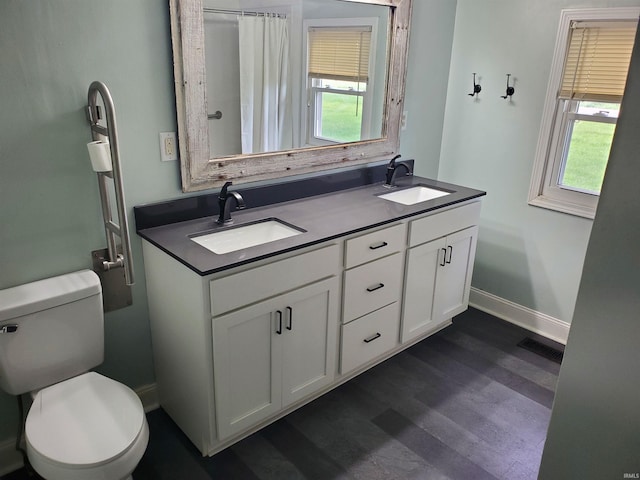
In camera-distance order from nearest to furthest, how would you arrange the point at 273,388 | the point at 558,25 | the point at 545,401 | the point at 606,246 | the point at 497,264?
the point at 606,246, the point at 273,388, the point at 545,401, the point at 558,25, the point at 497,264

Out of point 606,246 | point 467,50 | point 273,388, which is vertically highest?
point 467,50

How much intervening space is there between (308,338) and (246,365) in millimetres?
315

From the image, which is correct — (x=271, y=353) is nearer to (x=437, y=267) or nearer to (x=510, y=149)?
(x=437, y=267)

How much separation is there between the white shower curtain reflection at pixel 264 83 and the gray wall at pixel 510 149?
4.29ft

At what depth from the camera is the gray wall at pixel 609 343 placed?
0.73 m

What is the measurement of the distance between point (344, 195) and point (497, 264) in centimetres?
121

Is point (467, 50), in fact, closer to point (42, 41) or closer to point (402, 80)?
point (402, 80)

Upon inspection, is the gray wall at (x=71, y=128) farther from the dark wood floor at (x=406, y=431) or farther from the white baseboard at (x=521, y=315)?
the white baseboard at (x=521, y=315)

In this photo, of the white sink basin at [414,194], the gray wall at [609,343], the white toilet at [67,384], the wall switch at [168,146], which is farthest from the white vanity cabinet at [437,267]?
the gray wall at [609,343]

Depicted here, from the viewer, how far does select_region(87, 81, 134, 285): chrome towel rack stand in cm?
156

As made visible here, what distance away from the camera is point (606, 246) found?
2.53 feet

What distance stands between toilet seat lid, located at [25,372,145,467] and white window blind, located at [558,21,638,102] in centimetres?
259

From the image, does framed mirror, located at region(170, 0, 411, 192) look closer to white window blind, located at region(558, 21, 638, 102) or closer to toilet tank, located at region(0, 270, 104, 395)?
toilet tank, located at region(0, 270, 104, 395)

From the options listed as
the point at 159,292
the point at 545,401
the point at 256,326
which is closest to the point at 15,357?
the point at 159,292
